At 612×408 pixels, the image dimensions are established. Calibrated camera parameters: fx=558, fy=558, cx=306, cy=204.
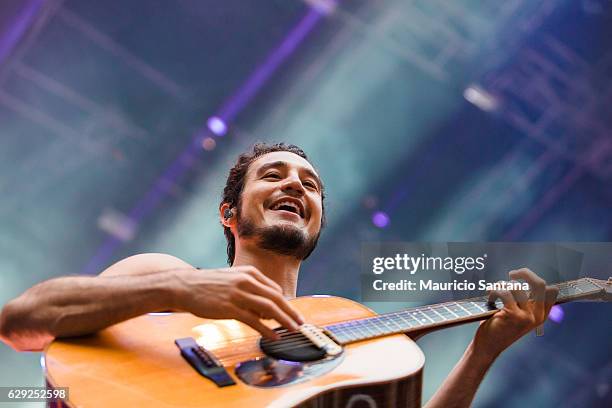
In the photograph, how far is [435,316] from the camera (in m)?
1.49

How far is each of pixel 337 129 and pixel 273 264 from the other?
105cm

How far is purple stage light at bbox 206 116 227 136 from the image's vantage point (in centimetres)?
268

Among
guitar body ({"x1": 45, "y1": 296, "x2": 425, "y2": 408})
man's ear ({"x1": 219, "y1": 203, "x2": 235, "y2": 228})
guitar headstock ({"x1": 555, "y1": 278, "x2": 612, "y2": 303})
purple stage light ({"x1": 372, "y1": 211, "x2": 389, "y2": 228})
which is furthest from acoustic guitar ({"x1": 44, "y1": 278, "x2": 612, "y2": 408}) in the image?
purple stage light ({"x1": 372, "y1": 211, "x2": 389, "y2": 228})

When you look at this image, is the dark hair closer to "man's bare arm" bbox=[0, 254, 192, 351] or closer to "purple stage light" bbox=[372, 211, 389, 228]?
"purple stage light" bbox=[372, 211, 389, 228]

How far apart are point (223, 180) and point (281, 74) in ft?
1.92

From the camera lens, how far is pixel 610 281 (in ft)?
5.55

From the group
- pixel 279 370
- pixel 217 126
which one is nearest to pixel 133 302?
pixel 279 370

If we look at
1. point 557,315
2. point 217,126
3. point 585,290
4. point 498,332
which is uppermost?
point 217,126

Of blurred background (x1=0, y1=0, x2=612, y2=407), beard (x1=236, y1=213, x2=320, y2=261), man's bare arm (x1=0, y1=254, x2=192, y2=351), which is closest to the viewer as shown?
man's bare arm (x1=0, y1=254, x2=192, y2=351)

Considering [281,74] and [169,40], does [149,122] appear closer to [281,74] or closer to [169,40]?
[169,40]

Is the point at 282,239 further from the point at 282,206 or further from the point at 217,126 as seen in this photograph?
the point at 217,126

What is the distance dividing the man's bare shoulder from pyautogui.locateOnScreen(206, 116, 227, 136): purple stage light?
3.62 feet

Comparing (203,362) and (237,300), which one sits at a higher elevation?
(237,300)

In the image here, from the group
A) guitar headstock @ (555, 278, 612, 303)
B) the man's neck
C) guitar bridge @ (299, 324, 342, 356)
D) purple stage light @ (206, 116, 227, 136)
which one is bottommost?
guitar bridge @ (299, 324, 342, 356)
